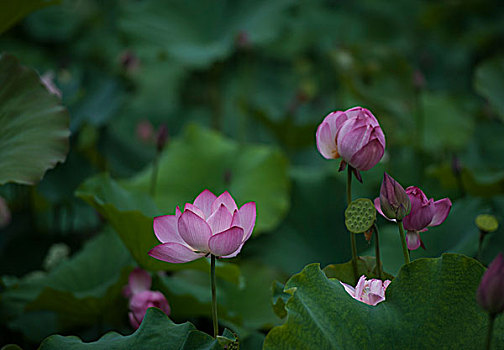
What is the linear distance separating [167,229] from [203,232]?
59mm

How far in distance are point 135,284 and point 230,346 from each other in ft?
0.93

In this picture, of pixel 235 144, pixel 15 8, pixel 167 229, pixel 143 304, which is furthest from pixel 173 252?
pixel 235 144

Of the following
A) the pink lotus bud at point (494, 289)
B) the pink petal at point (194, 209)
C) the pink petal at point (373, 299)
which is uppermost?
the pink lotus bud at point (494, 289)

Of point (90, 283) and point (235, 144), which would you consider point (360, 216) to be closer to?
point (90, 283)

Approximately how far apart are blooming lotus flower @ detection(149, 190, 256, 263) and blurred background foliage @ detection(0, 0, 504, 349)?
0.22m

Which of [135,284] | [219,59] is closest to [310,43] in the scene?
[219,59]

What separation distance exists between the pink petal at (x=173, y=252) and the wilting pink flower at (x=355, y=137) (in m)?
0.21

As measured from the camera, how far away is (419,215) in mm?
582

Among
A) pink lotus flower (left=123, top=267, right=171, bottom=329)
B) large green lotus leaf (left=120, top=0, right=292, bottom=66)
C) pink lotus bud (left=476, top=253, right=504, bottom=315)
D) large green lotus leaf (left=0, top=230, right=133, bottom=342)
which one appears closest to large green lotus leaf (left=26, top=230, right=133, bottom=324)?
large green lotus leaf (left=0, top=230, right=133, bottom=342)

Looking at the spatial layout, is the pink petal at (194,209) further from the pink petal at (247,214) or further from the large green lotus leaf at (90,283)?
the large green lotus leaf at (90,283)

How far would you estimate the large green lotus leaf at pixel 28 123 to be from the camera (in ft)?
2.67

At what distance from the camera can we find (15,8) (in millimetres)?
912

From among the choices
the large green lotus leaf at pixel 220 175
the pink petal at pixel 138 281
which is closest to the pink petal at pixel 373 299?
the pink petal at pixel 138 281

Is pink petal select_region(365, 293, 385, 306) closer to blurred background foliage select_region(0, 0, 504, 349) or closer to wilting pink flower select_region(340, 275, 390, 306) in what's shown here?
wilting pink flower select_region(340, 275, 390, 306)
